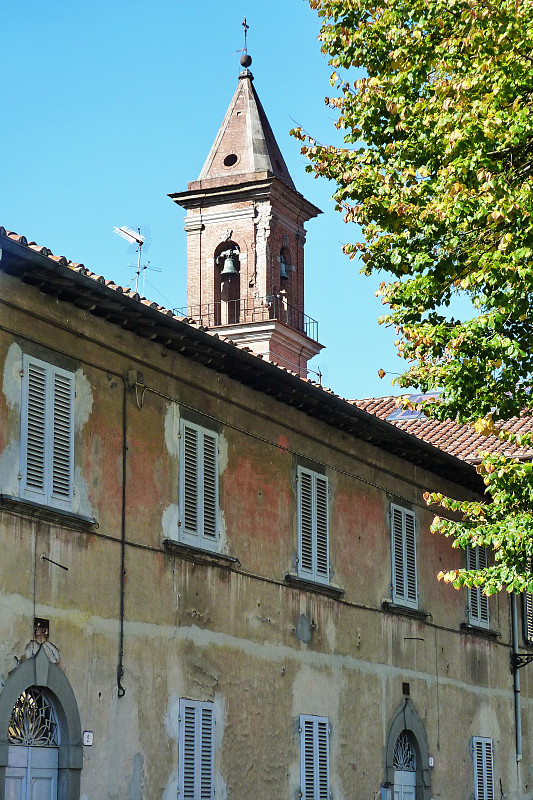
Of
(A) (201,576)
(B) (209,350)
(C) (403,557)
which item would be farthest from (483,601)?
(B) (209,350)

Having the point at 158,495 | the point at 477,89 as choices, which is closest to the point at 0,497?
the point at 158,495

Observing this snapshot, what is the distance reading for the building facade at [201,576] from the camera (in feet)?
45.1

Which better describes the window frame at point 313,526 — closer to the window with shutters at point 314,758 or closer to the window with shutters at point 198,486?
the window with shutters at point 314,758

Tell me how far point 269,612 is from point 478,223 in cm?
634

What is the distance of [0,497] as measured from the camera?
13203 mm

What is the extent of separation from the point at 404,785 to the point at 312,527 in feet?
15.8

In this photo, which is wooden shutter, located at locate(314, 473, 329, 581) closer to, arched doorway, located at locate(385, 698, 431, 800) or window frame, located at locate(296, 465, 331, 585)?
window frame, located at locate(296, 465, 331, 585)

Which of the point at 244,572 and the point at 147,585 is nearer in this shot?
the point at 147,585

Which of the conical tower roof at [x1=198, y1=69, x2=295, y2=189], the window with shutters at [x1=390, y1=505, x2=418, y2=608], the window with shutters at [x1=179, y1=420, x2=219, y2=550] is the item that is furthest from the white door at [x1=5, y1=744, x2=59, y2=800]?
the conical tower roof at [x1=198, y1=69, x2=295, y2=189]

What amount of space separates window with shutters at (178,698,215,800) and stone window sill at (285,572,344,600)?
271 centimetres

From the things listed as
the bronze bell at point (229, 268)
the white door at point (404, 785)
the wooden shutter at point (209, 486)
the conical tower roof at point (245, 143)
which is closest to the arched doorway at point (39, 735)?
the wooden shutter at point (209, 486)

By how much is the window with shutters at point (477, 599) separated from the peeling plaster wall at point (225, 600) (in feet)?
2.27

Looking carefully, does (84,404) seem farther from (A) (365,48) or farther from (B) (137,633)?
(A) (365,48)

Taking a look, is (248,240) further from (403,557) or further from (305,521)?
(305,521)
